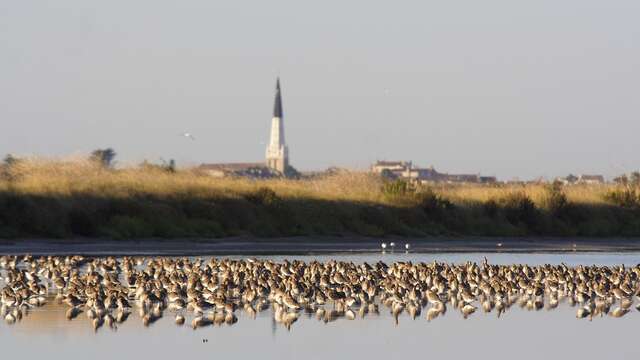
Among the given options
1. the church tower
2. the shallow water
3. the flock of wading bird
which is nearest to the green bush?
the flock of wading bird

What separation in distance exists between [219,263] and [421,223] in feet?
76.0

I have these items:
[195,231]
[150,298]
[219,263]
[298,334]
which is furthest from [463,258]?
[298,334]

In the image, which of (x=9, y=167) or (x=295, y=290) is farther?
(x=9, y=167)

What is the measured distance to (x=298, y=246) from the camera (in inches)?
1903

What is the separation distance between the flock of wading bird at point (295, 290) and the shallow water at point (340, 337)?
1.27 feet

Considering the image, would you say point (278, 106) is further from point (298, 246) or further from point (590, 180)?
point (298, 246)

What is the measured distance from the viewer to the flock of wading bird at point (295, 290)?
2608 cm

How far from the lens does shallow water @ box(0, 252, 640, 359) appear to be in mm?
21156

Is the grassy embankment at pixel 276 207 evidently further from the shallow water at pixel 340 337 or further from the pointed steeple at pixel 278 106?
the pointed steeple at pixel 278 106

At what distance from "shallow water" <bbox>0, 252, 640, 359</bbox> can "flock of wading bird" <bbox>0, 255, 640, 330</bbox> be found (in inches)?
15.3

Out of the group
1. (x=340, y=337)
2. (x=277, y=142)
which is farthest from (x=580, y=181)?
(x=277, y=142)

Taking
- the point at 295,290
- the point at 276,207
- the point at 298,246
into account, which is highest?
the point at 276,207

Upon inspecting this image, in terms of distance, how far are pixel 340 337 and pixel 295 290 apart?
507cm

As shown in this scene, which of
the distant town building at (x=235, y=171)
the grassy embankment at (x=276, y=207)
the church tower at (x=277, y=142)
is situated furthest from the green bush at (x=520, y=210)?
the church tower at (x=277, y=142)
